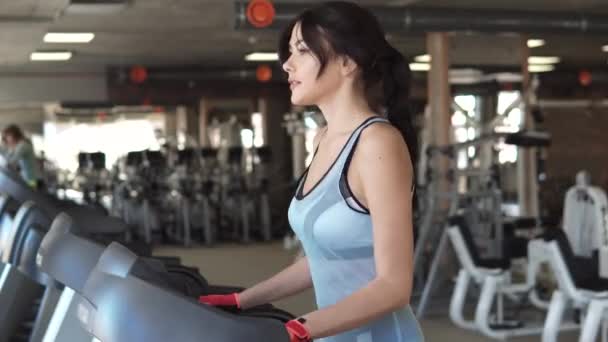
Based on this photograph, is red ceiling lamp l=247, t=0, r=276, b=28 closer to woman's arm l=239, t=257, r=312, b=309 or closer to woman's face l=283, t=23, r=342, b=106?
woman's arm l=239, t=257, r=312, b=309

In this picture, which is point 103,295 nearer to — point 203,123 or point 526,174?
point 526,174

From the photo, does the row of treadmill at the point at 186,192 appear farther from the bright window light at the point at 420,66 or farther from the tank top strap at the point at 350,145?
the tank top strap at the point at 350,145

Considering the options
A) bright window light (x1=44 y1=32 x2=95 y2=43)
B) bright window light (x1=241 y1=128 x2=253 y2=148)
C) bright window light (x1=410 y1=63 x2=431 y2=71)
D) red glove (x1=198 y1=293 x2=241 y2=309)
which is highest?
bright window light (x1=44 y1=32 x2=95 y2=43)

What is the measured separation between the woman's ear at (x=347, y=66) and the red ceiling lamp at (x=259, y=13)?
517 cm

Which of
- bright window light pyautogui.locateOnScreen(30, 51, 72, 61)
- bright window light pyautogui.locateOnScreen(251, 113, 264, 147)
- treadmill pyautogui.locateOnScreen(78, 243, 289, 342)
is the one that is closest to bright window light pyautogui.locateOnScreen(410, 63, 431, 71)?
bright window light pyautogui.locateOnScreen(251, 113, 264, 147)

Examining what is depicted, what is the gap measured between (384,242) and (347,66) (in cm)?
33

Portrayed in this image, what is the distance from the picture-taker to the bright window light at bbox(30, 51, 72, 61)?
11399 millimetres

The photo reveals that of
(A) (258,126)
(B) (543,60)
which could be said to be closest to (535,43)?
(B) (543,60)

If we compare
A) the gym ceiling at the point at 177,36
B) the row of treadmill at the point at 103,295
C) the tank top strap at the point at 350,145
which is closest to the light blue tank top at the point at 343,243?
the tank top strap at the point at 350,145

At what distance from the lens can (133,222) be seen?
12.3 m

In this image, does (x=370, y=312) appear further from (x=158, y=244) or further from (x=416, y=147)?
(x=158, y=244)

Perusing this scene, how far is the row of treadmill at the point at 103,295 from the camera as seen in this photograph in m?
1.17

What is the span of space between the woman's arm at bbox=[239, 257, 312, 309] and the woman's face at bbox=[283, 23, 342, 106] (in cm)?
36

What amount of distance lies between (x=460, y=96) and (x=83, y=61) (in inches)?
232
